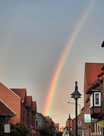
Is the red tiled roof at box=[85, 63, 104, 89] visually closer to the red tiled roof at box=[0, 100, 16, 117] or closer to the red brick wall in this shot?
the red brick wall

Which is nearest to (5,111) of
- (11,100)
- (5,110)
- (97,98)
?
(5,110)

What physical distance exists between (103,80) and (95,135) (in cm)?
1300

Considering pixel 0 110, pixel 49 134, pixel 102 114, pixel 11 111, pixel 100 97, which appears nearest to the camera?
pixel 102 114

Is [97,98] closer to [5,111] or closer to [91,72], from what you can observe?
[91,72]

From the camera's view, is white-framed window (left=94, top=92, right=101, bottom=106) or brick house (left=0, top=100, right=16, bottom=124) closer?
white-framed window (left=94, top=92, right=101, bottom=106)

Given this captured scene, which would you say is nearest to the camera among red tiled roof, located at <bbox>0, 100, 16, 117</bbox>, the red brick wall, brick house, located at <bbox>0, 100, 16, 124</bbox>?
brick house, located at <bbox>0, 100, 16, 124</bbox>

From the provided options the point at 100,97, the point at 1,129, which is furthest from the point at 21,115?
the point at 100,97

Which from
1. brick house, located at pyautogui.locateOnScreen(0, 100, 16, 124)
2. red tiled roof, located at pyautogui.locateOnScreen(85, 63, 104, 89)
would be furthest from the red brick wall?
red tiled roof, located at pyautogui.locateOnScreen(85, 63, 104, 89)

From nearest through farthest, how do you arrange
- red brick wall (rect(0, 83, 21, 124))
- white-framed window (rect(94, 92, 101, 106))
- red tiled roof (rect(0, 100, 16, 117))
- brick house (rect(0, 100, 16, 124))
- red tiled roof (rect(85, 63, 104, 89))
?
white-framed window (rect(94, 92, 101, 106)) → brick house (rect(0, 100, 16, 124)) → red tiled roof (rect(0, 100, 16, 117)) → red tiled roof (rect(85, 63, 104, 89)) → red brick wall (rect(0, 83, 21, 124))

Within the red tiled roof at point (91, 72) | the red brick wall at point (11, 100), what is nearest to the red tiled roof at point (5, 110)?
the red brick wall at point (11, 100)

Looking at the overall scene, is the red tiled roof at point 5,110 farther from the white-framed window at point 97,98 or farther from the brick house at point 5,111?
the white-framed window at point 97,98

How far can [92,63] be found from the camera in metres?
65.6

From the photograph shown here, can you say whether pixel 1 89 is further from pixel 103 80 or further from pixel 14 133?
pixel 103 80

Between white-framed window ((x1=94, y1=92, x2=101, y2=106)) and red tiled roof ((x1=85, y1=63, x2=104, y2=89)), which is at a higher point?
red tiled roof ((x1=85, y1=63, x2=104, y2=89))
